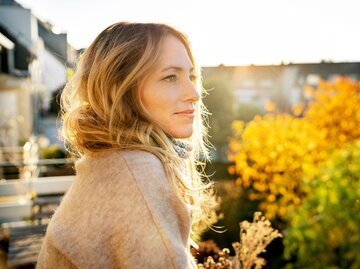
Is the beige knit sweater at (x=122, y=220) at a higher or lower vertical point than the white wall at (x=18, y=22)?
higher

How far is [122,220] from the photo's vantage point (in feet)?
3.37

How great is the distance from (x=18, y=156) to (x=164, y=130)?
12.7 m

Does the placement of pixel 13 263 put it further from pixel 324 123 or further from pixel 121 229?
pixel 324 123

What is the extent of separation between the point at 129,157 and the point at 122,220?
19 centimetres

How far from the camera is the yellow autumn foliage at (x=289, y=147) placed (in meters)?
6.31

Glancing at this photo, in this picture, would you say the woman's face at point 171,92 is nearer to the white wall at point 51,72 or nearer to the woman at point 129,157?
the woman at point 129,157

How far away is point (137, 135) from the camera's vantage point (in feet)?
3.97

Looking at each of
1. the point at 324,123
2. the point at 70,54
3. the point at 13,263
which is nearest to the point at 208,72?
the point at 70,54

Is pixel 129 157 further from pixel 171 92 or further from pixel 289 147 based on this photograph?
pixel 289 147

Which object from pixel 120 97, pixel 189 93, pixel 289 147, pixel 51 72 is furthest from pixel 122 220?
pixel 51 72

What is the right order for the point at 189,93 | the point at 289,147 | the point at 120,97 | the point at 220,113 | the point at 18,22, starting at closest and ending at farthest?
the point at 120,97, the point at 189,93, the point at 289,147, the point at 220,113, the point at 18,22

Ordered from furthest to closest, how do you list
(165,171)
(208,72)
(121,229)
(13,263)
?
(208,72)
(13,263)
(165,171)
(121,229)

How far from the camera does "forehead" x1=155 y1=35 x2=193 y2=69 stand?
4.34 feet

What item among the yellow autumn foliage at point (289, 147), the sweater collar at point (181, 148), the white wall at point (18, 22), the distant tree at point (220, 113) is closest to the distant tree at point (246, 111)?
the distant tree at point (220, 113)
